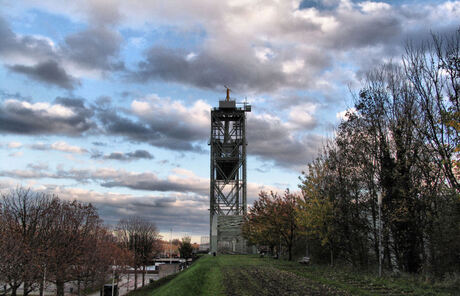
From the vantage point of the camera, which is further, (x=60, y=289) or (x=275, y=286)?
(x=60, y=289)

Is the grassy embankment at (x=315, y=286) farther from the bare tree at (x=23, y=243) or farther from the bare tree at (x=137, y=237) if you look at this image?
the bare tree at (x=137, y=237)

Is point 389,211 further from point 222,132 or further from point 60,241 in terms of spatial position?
point 222,132

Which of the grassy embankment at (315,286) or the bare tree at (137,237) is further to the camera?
the bare tree at (137,237)

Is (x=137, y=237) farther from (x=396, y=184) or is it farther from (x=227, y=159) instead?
(x=396, y=184)

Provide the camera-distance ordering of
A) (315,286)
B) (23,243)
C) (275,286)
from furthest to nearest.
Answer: (23,243), (275,286), (315,286)

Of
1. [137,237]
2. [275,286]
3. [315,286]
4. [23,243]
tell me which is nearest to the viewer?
[315,286]

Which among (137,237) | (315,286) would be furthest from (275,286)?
(137,237)

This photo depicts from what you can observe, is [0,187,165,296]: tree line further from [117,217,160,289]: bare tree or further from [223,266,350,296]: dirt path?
[117,217,160,289]: bare tree

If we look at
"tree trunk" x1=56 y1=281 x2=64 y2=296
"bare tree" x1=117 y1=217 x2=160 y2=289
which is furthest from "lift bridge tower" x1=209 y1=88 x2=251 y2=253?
"tree trunk" x1=56 y1=281 x2=64 y2=296

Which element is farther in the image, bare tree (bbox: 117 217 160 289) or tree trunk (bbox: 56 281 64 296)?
bare tree (bbox: 117 217 160 289)

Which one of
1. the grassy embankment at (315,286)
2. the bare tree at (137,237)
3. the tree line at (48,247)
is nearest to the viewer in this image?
the grassy embankment at (315,286)

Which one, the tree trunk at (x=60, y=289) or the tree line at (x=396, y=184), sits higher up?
the tree line at (x=396, y=184)

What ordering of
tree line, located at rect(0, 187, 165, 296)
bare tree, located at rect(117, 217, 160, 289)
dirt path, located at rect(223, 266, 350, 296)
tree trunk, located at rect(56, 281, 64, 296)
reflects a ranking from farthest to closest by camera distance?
bare tree, located at rect(117, 217, 160, 289) → tree trunk, located at rect(56, 281, 64, 296) → tree line, located at rect(0, 187, 165, 296) → dirt path, located at rect(223, 266, 350, 296)

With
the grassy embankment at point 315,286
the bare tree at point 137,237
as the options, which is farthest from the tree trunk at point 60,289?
the bare tree at point 137,237
